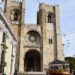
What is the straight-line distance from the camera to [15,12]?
5397cm

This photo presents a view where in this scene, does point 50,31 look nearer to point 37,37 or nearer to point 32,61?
point 37,37

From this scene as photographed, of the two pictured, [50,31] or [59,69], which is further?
[50,31]

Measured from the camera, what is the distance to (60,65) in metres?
30.1

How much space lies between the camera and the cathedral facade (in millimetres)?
49781

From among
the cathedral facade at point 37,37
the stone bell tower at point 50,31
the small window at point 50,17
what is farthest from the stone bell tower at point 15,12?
the small window at point 50,17

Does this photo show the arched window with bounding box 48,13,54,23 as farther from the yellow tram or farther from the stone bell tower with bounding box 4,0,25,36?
the yellow tram

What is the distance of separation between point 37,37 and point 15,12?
7.91 meters

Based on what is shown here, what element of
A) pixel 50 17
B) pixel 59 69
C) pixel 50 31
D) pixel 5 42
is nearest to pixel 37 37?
pixel 50 31

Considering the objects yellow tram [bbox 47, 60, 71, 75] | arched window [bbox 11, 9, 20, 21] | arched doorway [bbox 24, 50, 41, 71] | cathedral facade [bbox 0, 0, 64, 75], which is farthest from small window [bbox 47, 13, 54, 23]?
yellow tram [bbox 47, 60, 71, 75]

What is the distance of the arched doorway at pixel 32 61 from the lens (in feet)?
172

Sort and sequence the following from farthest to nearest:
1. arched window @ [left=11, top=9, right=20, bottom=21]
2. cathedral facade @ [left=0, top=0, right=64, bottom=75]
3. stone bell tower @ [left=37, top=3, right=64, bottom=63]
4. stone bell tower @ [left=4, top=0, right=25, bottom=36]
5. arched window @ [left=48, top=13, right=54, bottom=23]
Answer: arched window @ [left=48, top=13, right=54, bottom=23]
arched window @ [left=11, top=9, right=20, bottom=21]
stone bell tower @ [left=4, top=0, right=25, bottom=36]
stone bell tower @ [left=37, top=3, right=64, bottom=63]
cathedral facade @ [left=0, top=0, right=64, bottom=75]

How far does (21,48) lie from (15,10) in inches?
386

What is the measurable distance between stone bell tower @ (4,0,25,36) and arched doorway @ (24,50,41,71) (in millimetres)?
6318

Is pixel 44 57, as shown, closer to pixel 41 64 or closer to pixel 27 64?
pixel 41 64
